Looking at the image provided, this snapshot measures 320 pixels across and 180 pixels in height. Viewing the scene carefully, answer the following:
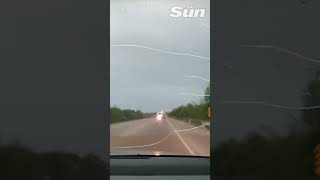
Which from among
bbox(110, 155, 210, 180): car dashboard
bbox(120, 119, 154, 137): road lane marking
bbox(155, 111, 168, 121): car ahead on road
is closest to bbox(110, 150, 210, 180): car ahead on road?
bbox(110, 155, 210, 180): car dashboard

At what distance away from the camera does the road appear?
4.55 metres

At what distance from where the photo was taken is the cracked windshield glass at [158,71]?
449cm

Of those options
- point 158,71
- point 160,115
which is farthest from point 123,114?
point 158,71

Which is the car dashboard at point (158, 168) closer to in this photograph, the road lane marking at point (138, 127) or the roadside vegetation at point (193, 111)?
the road lane marking at point (138, 127)

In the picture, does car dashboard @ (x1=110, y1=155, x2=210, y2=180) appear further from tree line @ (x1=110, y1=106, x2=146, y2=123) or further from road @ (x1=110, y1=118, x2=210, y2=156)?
tree line @ (x1=110, y1=106, x2=146, y2=123)

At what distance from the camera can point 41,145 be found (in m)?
4.39

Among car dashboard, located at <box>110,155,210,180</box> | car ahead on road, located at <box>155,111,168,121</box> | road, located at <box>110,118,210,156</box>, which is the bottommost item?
car dashboard, located at <box>110,155,210,180</box>

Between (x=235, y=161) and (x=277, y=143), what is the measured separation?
37 cm

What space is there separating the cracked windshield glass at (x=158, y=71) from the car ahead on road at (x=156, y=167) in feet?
0.23

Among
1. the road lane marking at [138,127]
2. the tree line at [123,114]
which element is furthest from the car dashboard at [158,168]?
the tree line at [123,114]

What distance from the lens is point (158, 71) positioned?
15.0ft

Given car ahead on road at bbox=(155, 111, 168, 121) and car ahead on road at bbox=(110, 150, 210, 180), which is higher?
car ahead on road at bbox=(155, 111, 168, 121)

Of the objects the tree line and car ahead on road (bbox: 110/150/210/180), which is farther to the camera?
car ahead on road (bbox: 110/150/210/180)

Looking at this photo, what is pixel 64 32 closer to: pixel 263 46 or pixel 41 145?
pixel 41 145
